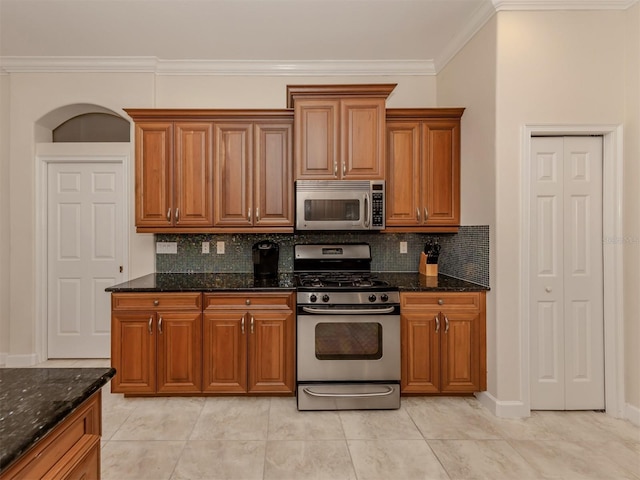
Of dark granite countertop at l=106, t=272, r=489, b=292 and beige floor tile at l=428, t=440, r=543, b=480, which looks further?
dark granite countertop at l=106, t=272, r=489, b=292

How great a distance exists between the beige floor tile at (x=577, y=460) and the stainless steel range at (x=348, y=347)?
3.02ft

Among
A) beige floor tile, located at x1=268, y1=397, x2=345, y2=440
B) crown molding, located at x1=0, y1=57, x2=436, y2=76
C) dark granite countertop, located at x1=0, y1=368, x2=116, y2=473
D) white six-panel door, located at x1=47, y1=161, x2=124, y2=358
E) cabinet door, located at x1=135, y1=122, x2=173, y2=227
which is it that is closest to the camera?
dark granite countertop, located at x1=0, y1=368, x2=116, y2=473

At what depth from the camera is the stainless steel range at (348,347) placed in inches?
109

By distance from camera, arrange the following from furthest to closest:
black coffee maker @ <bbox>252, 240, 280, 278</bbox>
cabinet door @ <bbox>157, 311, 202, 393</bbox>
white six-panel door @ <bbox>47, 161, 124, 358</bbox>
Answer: white six-panel door @ <bbox>47, 161, 124, 358</bbox> → black coffee maker @ <bbox>252, 240, 280, 278</bbox> → cabinet door @ <bbox>157, 311, 202, 393</bbox>

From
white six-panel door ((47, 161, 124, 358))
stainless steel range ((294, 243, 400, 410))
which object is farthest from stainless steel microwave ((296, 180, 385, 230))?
white six-panel door ((47, 161, 124, 358))

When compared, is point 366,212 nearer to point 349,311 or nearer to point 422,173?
point 422,173

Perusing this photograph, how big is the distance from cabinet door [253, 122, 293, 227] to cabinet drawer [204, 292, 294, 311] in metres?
0.72

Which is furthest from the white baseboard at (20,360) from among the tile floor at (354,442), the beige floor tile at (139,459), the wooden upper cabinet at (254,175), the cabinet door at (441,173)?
the cabinet door at (441,173)

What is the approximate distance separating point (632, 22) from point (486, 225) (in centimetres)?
174

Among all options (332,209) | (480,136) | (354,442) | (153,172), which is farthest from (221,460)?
(480,136)

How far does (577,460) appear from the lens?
2.19 meters

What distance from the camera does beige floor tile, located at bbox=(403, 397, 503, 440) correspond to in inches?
96.6

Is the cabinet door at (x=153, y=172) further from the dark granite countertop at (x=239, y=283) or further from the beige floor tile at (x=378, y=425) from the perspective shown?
the beige floor tile at (x=378, y=425)

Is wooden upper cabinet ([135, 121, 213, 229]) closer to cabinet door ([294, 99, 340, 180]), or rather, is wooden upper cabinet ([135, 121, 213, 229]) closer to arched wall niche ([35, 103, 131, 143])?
cabinet door ([294, 99, 340, 180])
